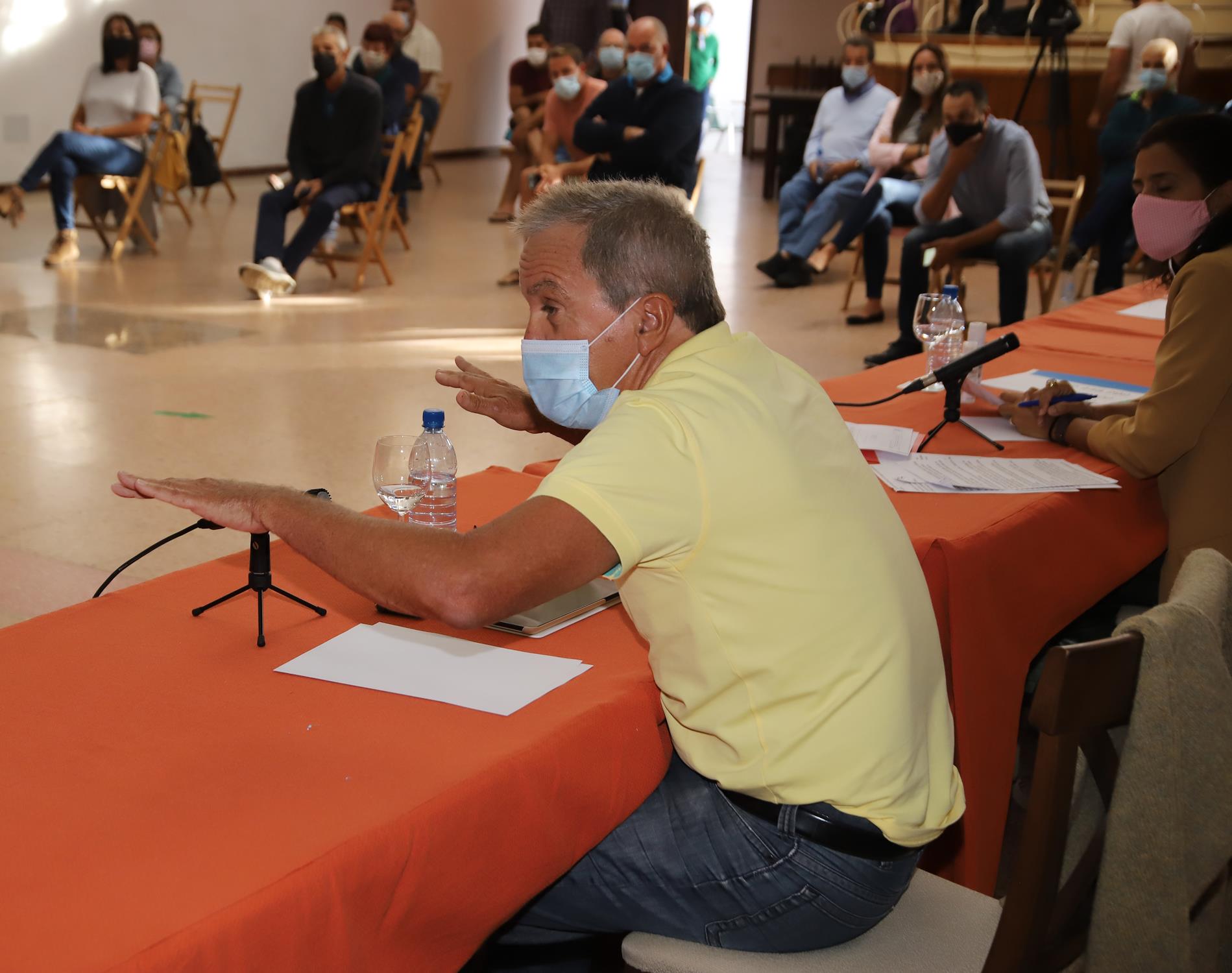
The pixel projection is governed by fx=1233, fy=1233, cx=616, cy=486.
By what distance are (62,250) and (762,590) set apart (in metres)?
7.13

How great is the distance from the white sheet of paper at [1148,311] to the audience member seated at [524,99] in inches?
248

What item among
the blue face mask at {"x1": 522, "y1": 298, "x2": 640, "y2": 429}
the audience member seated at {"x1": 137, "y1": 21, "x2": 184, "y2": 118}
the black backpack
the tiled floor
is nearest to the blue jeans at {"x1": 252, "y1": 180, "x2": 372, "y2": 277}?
the tiled floor

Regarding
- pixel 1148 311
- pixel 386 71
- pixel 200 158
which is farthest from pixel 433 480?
pixel 200 158

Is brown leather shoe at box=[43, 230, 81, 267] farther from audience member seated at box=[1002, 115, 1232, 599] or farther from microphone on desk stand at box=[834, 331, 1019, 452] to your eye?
audience member seated at box=[1002, 115, 1232, 599]

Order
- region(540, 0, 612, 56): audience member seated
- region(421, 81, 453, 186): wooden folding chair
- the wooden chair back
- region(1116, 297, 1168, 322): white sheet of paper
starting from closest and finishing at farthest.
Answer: the wooden chair back < region(1116, 297, 1168, 322): white sheet of paper < region(540, 0, 612, 56): audience member seated < region(421, 81, 453, 186): wooden folding chair

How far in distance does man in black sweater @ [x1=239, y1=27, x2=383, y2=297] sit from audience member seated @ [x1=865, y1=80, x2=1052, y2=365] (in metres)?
3.05

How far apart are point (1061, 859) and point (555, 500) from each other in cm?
57

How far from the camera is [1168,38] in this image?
26.3 ft

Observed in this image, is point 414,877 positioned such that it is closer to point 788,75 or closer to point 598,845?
point 598,845

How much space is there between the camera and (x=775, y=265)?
7.29 m

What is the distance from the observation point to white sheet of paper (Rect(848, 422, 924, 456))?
7.17 feet

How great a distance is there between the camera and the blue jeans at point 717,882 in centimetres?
123

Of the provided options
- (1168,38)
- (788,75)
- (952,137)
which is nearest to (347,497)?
(952,137)

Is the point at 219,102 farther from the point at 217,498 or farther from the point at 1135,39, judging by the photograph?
the point at 217,498
